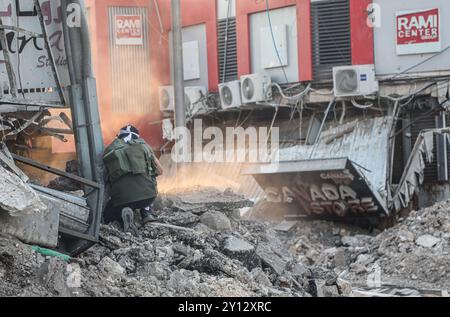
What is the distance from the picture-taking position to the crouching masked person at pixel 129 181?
1075 cm

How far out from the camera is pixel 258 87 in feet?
68.0

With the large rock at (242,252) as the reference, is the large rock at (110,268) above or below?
above

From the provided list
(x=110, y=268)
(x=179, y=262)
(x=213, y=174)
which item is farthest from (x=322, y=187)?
(x=110, y=268)

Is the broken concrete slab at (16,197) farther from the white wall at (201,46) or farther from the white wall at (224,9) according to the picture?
the white wall at (201,46)

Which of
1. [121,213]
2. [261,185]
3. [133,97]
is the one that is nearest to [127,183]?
[121,213]

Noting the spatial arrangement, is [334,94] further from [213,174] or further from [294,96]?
[213,174]

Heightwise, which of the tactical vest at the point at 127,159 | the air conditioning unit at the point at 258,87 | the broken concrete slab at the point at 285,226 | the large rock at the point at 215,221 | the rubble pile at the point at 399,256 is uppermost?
the air conditioning unit at the point at 258,87

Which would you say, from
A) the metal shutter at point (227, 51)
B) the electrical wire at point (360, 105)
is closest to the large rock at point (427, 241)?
the electrical wire at point (360, 105)

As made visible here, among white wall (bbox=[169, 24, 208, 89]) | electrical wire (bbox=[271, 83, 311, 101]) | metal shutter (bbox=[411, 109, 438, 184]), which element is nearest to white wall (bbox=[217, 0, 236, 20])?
white wall (bbox=[169, 24, 208, 89])

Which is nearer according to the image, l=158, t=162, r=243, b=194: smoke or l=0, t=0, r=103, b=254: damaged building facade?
l=0, t=0, r=103, b=254: damaged building facade

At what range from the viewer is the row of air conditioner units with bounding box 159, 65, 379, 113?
1925 cm

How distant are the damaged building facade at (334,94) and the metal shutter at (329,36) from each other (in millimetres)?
22

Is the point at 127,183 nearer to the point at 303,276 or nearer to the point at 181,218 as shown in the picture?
the point at 181,218

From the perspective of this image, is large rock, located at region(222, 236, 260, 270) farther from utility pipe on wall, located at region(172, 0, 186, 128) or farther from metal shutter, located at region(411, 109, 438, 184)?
metal shutter, located at region(411, 109, 438, 184)
